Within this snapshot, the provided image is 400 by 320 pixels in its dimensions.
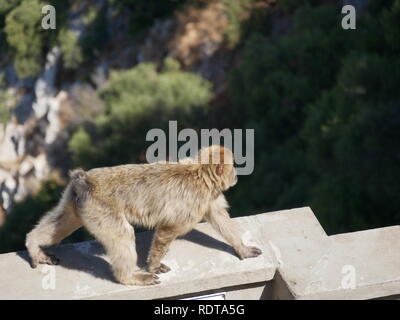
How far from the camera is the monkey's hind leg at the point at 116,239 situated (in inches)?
143

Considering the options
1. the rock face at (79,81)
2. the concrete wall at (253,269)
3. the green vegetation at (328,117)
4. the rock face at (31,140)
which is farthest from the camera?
the rock face at (79,81)

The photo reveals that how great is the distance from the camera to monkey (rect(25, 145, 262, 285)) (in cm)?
380

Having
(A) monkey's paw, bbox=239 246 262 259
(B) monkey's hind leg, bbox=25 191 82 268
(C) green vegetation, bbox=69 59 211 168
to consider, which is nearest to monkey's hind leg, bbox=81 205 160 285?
(B) monkey's hind leg, bbox=25 191 82 268

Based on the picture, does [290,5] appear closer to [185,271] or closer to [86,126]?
[86,126]

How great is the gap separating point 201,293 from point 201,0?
18.3 m

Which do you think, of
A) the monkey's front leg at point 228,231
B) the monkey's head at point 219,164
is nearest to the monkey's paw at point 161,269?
the monkey's front leg at point 228,231

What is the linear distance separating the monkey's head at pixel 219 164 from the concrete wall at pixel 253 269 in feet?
1.27

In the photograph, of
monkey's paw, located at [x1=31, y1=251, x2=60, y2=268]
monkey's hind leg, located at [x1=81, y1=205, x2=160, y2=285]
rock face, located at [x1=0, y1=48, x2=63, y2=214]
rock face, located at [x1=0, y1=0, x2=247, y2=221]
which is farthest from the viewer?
rock face, located at [x1=0, y1=0, x2=247, y2=221]

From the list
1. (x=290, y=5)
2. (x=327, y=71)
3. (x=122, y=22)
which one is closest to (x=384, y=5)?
(x=327, y=71)

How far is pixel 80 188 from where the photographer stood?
395 cm

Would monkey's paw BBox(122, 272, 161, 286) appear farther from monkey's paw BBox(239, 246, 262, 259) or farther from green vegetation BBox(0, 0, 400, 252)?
green vegetation BBox(0, 0, 400, 252)

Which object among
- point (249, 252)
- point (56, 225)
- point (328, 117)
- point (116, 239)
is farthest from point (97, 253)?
point (328, 117)

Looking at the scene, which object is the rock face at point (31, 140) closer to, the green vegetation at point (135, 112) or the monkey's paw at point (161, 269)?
the green vegetation at point (135, 112)

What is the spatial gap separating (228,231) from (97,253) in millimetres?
862
